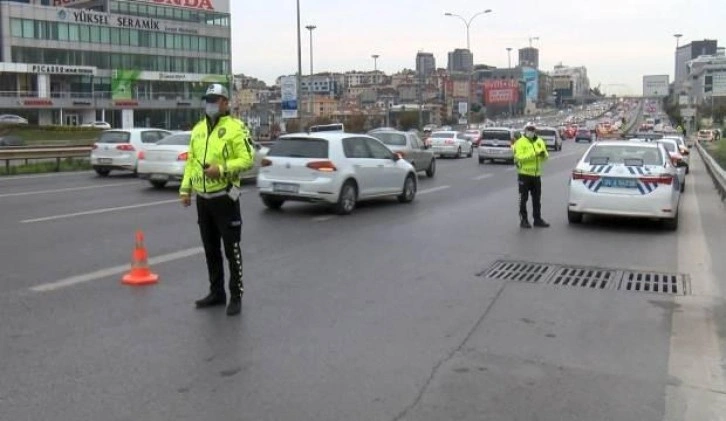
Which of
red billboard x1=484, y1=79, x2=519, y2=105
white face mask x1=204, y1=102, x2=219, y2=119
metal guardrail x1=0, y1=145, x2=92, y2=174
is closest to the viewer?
white face mask x1=204, y1=102, x2=219, y2=119

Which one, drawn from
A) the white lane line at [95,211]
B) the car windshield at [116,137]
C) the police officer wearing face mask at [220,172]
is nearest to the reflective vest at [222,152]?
the police officer wearing face mask at [220,172]

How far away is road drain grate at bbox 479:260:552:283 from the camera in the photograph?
28.7ft

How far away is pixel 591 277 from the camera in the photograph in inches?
351

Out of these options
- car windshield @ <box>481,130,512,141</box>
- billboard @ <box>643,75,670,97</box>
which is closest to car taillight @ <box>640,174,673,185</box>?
car windshield @ <box>481,130,512,141</box>

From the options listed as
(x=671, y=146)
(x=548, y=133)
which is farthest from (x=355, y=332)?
(x=548, y=133)

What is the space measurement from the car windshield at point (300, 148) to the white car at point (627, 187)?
4.49 m

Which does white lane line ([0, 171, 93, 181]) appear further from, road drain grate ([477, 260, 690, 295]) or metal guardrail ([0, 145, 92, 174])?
road drain grate ([477, 260, 690, 295])

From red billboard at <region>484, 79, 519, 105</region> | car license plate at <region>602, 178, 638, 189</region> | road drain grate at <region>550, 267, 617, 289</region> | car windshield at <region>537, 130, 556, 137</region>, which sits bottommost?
road drain grate at <region>550, 267, 617, 289</region>

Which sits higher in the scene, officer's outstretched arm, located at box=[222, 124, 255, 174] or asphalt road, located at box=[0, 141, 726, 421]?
officer's outstretched arm, located at box=[222, 124, 255, 174]

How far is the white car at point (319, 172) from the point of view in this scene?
14289 millimetres

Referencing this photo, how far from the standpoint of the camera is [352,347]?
5.88 meters

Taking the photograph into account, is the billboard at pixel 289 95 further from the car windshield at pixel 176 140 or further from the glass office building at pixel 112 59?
the glass office building at pixel 112 59

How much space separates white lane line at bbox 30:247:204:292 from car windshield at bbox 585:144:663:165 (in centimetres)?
700

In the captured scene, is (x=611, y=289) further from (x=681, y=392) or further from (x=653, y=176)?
(x=653, y=176)
